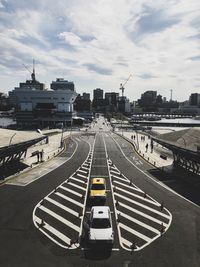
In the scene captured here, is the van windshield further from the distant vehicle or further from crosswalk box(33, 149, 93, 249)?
crosswalk box(33, 149, 93, 249)

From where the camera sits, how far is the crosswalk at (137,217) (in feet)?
84.3

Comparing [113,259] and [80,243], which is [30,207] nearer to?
[80,243]

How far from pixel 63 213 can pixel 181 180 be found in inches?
888

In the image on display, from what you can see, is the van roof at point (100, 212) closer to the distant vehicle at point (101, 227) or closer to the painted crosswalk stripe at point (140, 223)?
the distant vehicle at point (101, 227)

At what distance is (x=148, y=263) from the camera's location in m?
21.7

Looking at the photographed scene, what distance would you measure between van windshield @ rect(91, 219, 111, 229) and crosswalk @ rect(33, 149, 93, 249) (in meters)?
1.86

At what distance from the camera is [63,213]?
103 feet

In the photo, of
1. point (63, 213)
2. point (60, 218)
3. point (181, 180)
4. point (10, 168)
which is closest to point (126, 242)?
point (60, 218)

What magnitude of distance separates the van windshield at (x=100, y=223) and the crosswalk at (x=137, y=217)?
1726 mm

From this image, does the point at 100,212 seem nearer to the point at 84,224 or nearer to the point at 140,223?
the point at 84,224

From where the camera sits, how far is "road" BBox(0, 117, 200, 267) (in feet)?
73.8

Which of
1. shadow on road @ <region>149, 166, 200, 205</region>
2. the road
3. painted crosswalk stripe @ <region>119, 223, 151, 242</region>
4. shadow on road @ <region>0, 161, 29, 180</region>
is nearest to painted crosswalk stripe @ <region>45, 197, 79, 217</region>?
the road

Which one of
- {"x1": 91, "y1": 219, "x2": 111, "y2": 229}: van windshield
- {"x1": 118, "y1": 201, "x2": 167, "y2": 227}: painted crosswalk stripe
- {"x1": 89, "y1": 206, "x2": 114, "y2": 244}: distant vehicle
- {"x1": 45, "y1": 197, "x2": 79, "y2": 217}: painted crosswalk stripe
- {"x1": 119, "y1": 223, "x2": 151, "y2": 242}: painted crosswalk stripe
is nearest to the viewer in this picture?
{"x1": 89, "y1": 206, "x2": 114, "y2": 244}: distant vehicle

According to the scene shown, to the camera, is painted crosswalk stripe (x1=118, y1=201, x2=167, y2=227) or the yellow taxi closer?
painted crosswalk stripe (x1=118, y1=201, x2=167, y2=227)
